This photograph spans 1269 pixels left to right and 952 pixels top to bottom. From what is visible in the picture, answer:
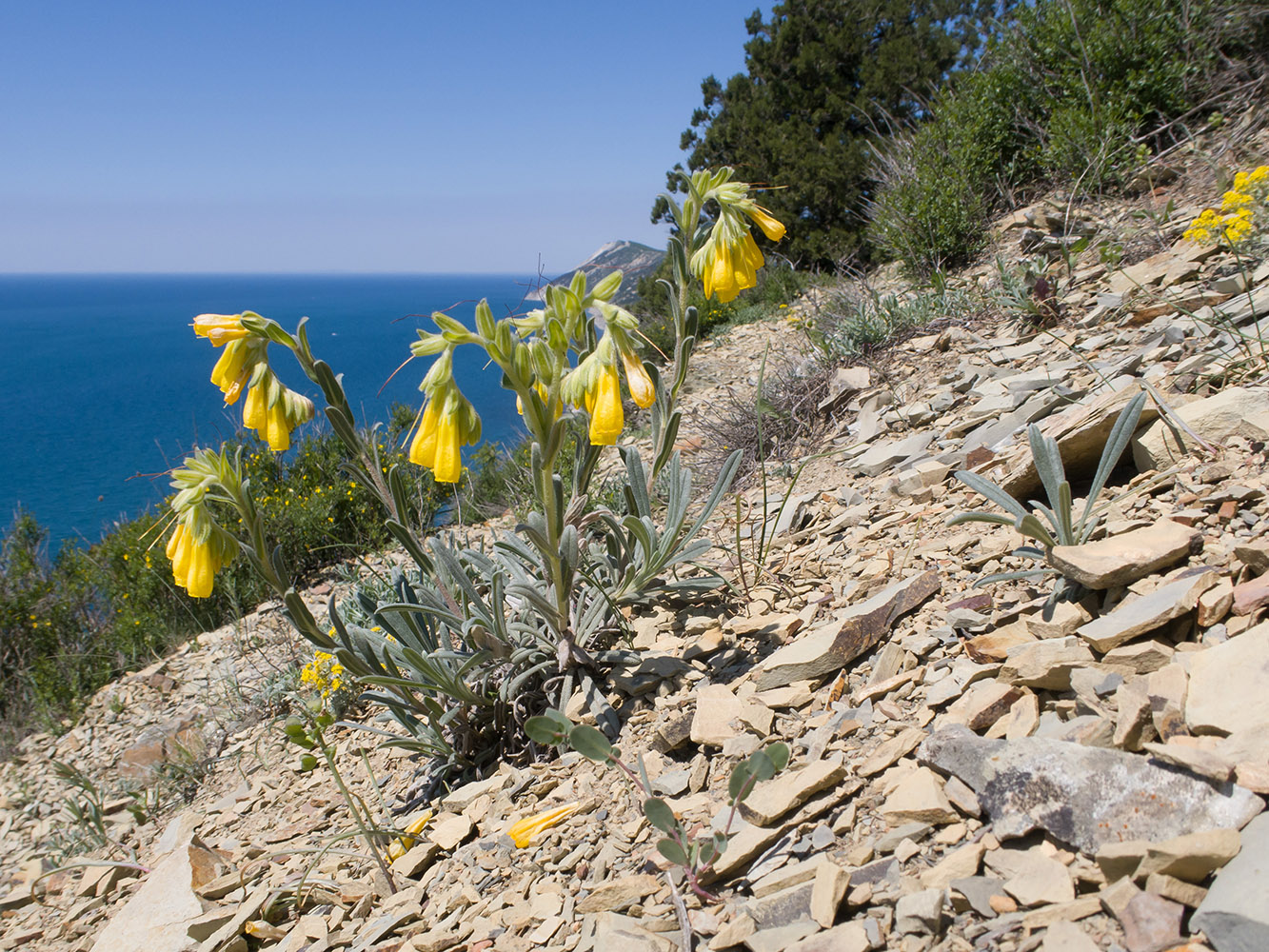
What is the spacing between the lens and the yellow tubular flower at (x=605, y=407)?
1938mm

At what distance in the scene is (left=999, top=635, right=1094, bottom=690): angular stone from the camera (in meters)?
1.59

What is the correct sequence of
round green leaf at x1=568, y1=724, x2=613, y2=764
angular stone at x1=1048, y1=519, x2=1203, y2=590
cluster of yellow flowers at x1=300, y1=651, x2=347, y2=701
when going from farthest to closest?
cluster of yellow flowers at x1=300, y1=651, x2=347, y2=701 → angular stone at x1=1048, y1=519, x2=1203, y2=590 → round green leaf at x1=568, y1=724, x2=613, y2=764

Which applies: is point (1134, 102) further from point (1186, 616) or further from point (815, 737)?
point (815, 737)

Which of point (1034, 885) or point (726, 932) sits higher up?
point (1034, 885)

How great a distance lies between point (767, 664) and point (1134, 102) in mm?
7025

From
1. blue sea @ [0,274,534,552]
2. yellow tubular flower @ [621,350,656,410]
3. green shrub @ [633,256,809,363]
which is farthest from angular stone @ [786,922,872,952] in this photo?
green shrub @ [633,256,809,363]

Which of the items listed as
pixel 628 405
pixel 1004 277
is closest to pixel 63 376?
pixel 628 405

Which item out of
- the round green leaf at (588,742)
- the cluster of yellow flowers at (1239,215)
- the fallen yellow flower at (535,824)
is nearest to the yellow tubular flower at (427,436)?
the round green leaf at (588,742)

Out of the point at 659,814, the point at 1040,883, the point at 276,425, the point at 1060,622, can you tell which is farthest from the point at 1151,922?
the point at 276,425

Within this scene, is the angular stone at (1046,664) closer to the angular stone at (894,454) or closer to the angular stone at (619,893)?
the angular stone at (619,893)

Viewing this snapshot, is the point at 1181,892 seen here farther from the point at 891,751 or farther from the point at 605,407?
the point at 605,407

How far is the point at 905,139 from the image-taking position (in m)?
9.77

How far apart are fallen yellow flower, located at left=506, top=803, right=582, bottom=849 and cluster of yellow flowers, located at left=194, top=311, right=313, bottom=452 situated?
4.11ft

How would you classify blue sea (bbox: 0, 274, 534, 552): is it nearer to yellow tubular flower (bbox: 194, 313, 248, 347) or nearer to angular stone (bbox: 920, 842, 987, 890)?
yellow tubular flower (bbox: 194, 313, 248, 347)
